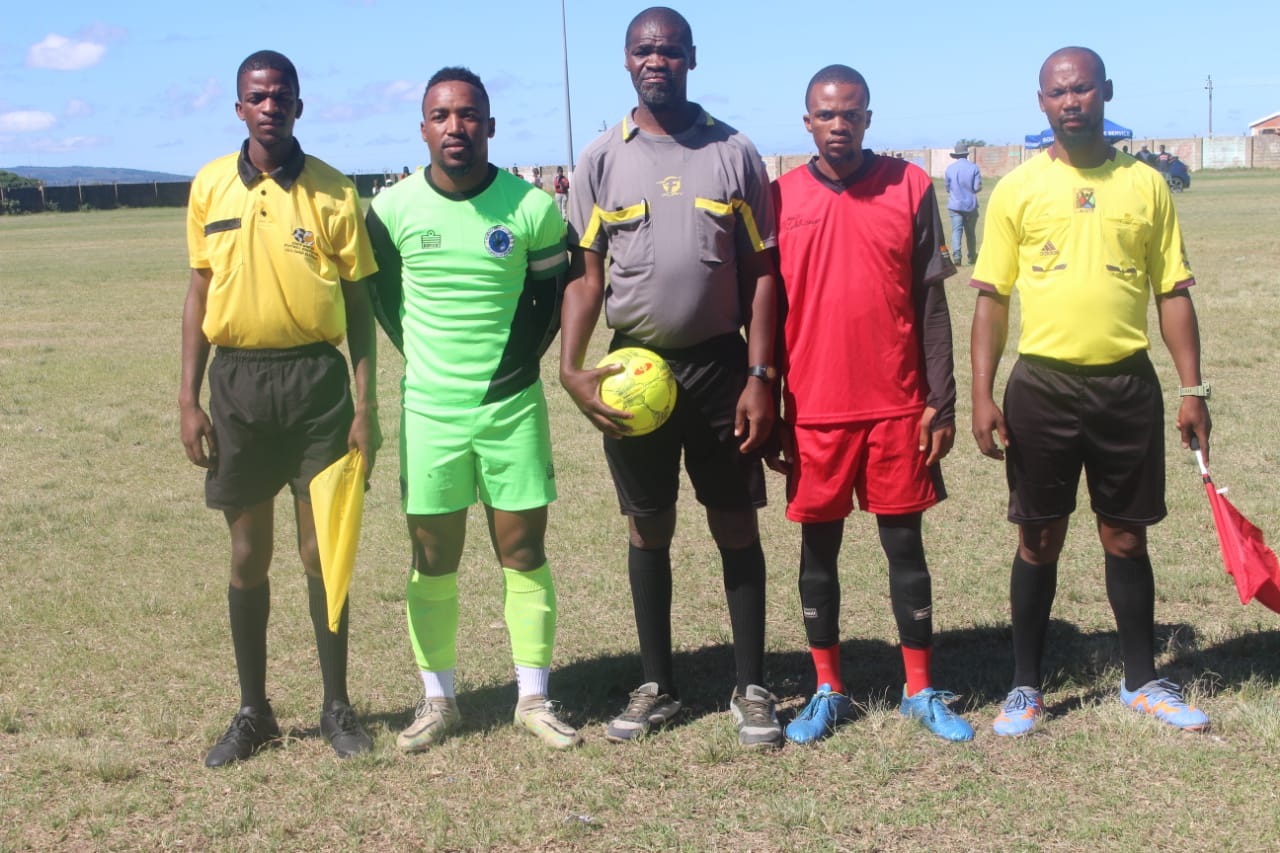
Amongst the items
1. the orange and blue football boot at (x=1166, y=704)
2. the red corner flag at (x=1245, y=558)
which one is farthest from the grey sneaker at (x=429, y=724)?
the red corner flag at (x=1245, y=558)

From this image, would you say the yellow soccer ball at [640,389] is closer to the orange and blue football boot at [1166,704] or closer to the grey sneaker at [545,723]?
the grey sneaker at [545,723]

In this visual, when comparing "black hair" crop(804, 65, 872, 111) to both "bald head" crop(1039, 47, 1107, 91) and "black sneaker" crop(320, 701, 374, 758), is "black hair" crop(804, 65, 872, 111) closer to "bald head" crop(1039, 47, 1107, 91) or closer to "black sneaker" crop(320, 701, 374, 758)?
"bald head" crop(1039, 47, 1107, 91)

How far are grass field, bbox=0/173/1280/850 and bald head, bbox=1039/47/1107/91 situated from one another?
2145 mm

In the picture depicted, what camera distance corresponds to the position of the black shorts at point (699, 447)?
168 inches

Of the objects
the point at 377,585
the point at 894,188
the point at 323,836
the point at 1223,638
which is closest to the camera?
the point at 323,836

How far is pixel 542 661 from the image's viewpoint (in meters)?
4.50

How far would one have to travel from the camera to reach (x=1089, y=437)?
13.8ft

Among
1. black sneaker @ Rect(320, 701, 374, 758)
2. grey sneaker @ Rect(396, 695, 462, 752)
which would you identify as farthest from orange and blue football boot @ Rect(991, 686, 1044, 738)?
black sneaker @ Rect(320, 701, 374, 758)

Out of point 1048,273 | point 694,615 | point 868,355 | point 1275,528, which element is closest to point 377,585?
point 694,615

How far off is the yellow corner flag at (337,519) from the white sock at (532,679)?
2.31 feet

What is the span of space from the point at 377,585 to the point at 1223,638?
3.92m

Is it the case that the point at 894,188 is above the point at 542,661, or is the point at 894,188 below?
above

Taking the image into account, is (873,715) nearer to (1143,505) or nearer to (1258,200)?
(1143,505)

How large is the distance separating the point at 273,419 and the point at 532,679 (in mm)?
1281
